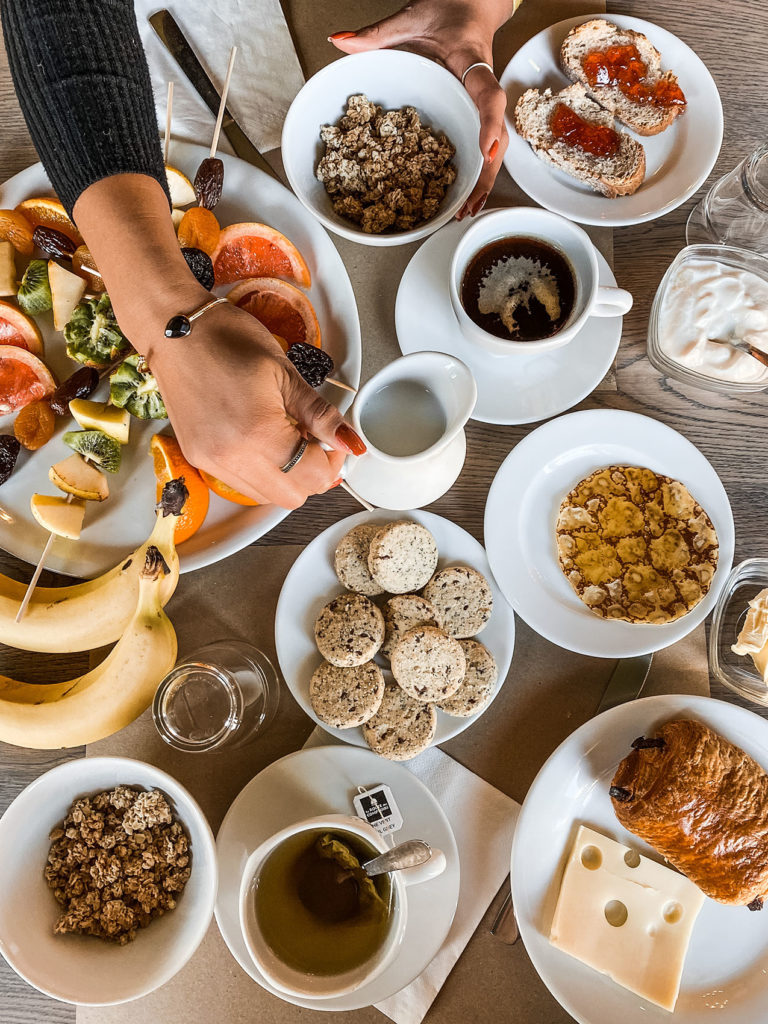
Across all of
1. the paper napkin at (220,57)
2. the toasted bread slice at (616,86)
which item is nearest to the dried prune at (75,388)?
the paper napkin at (220,57)

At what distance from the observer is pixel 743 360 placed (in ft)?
4.13

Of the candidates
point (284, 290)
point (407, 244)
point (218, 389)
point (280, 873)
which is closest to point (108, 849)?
point (280, 873)

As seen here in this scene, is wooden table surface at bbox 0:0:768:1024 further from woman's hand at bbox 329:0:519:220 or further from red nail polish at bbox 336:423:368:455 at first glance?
red nail polish at bbox 336:423:368:455

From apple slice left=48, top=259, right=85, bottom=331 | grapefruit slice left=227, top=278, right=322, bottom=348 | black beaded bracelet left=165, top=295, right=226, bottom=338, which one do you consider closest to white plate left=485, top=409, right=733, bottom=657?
grapefruit slice left=227, top=278, right=322, bottom=348

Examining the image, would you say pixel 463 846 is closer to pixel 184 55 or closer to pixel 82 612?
pixel 82 612

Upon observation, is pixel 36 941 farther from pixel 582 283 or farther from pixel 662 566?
pixel 582 283

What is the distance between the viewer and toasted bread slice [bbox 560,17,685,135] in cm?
125

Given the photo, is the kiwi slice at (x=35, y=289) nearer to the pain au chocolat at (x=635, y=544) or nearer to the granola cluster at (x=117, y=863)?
the granola cluster at (x=117, y=863)

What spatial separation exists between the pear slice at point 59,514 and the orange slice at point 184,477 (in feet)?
0.47

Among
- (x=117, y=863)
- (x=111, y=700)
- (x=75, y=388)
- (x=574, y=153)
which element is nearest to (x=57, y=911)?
(x=117, y=863)

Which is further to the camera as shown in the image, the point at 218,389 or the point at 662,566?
the point at 662,566

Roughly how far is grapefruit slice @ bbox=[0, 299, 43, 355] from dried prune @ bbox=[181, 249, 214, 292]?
307 millimetres

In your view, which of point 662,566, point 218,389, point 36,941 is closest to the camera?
point 218,389

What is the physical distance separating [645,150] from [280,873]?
4.47 ft
